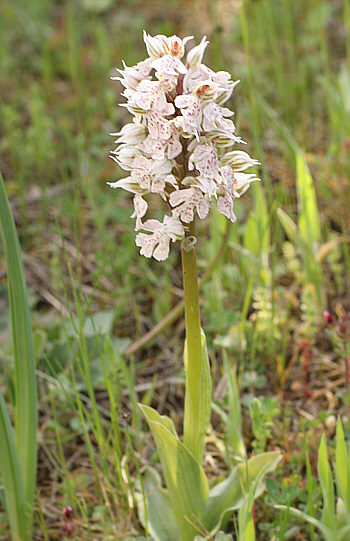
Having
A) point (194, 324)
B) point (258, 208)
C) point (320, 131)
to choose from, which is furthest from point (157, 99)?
point (320, 131)

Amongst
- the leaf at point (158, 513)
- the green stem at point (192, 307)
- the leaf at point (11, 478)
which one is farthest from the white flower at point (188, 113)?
the leaf at point (158, 513)

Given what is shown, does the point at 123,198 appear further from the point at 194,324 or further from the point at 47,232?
the point at 194,324

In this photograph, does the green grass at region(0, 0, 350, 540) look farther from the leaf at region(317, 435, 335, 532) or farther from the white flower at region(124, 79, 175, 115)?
the white flower at region(124, 79, 175, 115)

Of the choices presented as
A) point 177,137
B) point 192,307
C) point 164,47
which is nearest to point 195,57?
point 164,47

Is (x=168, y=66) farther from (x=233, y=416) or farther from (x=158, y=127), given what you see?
(x=233, y=416)

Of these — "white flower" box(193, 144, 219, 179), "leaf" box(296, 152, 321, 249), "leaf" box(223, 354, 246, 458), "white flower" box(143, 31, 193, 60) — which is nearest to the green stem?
"white flower" box(193, 144, 219, 179)

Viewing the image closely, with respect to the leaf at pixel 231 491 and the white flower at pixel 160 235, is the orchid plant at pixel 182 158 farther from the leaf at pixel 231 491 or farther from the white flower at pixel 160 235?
the leaf at pixel 231 491
